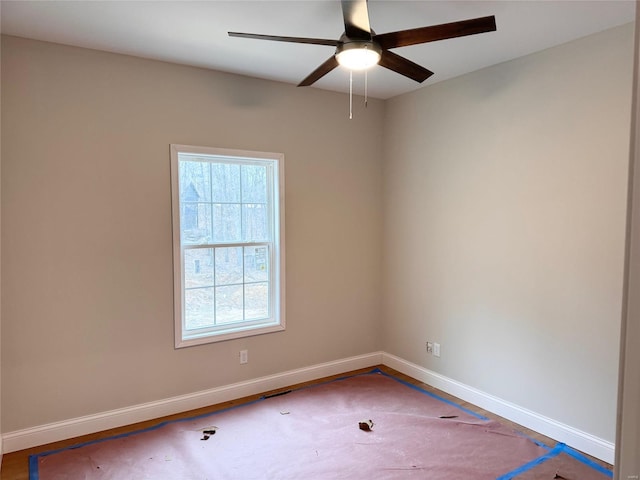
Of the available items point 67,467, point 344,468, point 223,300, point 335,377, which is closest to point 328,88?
point 223,300

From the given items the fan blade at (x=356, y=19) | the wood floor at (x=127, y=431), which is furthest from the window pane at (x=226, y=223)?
the fan blade at (x=356, y=19)

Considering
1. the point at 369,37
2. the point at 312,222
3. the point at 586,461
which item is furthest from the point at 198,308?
the point at 586,461

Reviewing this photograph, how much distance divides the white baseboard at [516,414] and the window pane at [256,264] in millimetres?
1622

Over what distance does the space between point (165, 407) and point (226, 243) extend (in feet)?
4.43

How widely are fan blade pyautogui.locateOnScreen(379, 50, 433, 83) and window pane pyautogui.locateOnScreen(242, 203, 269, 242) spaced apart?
5.68 ft

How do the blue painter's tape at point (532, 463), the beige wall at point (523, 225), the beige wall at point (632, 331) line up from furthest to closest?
the beige wall at point (523, 225)
the blue painter's tape at point (532, 463)
the beige wall at point (632, 331)

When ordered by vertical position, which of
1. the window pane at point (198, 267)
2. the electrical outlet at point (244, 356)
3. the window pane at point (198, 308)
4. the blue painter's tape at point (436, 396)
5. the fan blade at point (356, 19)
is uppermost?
the fan blade at point (356, 19)

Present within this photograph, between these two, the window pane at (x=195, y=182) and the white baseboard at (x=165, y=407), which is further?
the window pane at (x=195, y=182)

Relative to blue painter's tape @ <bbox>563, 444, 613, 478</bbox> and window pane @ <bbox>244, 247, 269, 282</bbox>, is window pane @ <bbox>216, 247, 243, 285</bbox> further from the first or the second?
blue painter's tape @ <bbox>563, 444, 613, 478</bbox>

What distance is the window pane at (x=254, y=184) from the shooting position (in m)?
3.60

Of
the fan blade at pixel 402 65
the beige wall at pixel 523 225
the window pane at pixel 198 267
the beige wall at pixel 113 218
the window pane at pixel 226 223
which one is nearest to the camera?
the fan blade at pixel 402 65

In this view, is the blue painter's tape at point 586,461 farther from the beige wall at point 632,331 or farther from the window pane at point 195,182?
the window pane at point 195,182

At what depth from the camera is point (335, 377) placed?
3.99 meters

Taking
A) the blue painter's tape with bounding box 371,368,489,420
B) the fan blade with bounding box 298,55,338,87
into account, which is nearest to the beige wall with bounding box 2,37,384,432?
the blue painter's tape with bounding box 371,368,489,420
